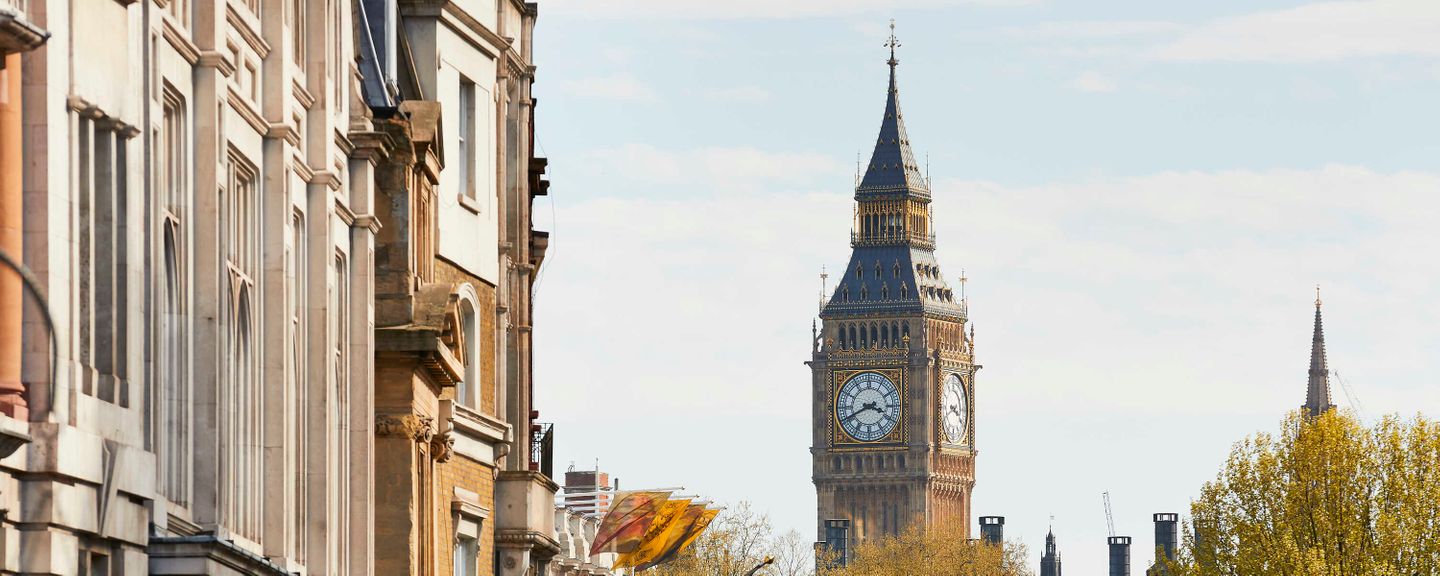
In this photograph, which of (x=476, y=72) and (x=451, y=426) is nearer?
(x=451, y=426)

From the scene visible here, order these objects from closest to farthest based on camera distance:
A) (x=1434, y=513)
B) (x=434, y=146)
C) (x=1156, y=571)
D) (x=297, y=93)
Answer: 1. (x=297, y=93)
2. (x=434, y=146)
3. (x=1434, y=513)
4. (x=1156, y=571)

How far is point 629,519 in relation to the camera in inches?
2854

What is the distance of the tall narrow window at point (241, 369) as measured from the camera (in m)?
27.6

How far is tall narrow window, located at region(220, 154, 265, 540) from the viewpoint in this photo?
27562 millimetres

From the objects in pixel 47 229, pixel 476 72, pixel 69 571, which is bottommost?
pixel 69 571

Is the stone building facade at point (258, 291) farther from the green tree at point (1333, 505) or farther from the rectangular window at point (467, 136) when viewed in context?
the green tree at point (1333, 505)

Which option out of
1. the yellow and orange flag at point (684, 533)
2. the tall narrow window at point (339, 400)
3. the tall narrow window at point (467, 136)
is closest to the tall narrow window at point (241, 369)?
the tall narrow window at point (339, 400)

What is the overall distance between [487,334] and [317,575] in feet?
53.0

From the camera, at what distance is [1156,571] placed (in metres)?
92.8

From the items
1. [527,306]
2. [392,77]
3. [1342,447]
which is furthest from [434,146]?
[1342,447]

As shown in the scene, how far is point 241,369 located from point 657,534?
156 ft

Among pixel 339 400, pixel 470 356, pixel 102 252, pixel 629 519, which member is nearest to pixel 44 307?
pixel 102 252

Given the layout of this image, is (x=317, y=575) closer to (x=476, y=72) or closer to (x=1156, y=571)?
(x=476, y=72)

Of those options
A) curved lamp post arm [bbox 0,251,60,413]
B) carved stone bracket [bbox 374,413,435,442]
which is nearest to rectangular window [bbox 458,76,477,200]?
carved stone bracket [bbox 374,413,435,442]
